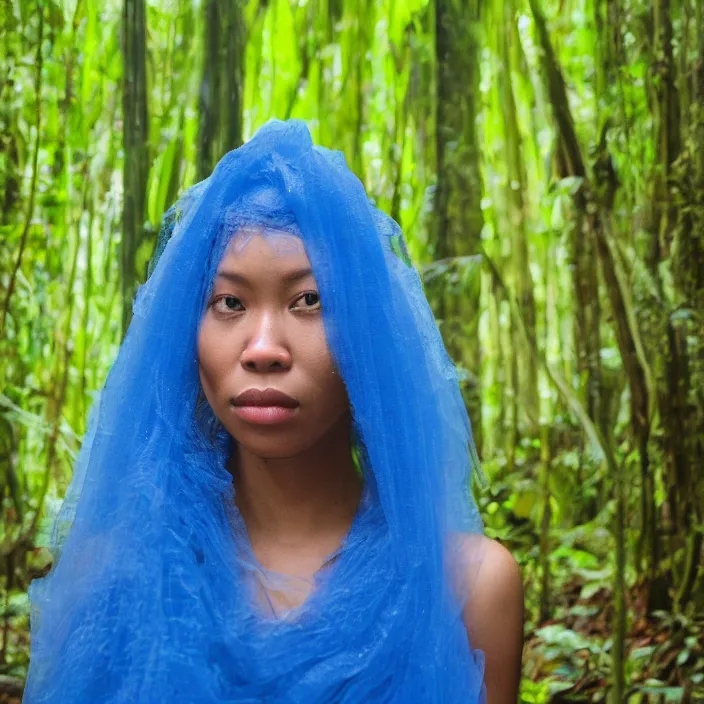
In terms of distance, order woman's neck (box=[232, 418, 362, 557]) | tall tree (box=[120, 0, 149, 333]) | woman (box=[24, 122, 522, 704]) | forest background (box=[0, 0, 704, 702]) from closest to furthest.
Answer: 1. woman (box=[24, 122, 522, 704])
2. woman's neck (box=[232, 418, 362, 557])
3. forest background (box=[0, 0, 704, 702])
4. tall tree (box=[120, 0, 149, 333])

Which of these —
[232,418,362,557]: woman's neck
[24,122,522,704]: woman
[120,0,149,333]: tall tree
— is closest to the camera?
[24,122,522,704]: woman

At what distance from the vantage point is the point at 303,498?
38.5 inches

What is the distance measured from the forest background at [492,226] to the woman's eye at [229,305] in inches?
37.4

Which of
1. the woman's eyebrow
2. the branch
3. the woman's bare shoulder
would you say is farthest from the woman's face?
the branch

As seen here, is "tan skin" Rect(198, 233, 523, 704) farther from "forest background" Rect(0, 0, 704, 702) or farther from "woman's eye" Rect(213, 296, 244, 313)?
"forest background" Rect(0, 0, 704, 702)

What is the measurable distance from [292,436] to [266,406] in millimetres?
41

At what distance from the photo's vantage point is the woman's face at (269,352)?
877mm

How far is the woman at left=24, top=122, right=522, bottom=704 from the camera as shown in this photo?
2.81 feet

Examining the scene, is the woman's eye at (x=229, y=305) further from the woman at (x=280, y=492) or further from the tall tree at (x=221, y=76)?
the tall tree at (x=221, y=76)

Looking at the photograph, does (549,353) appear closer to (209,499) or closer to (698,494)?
(698,494)

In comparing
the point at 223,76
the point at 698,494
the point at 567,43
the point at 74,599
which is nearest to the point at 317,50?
the point at 223,76

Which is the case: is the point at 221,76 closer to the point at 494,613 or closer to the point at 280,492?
the point at 280,492

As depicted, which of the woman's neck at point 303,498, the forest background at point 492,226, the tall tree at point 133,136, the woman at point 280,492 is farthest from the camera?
the tall tree at point 133,136

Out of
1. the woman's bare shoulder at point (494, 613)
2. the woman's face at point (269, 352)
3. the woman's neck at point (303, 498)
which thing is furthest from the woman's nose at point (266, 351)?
the woman's bare shoulder at point (494, 613)
